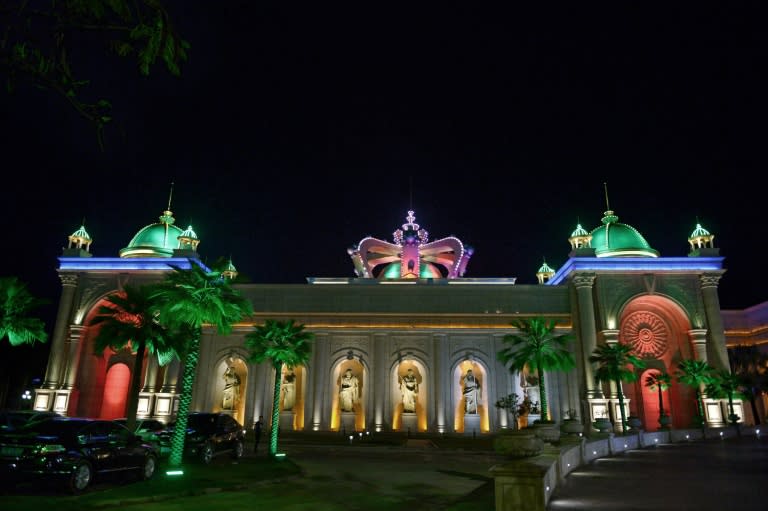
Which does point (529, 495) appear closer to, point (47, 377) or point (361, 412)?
point (361, 412)

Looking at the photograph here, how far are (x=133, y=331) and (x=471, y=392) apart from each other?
29.8 metres

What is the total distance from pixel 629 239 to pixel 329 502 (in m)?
47.8

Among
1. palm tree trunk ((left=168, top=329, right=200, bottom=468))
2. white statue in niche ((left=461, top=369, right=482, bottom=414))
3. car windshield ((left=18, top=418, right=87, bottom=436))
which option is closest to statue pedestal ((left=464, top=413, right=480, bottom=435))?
white statue in niche ((left=461, top=369, right=482, bottom=414))

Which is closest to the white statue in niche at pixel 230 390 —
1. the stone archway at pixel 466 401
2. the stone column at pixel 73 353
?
the stone column at pixel 73 353

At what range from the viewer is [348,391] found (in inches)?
1876

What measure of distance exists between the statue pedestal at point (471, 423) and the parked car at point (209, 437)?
2542 cm

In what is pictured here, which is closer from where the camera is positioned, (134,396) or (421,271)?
(134,396)

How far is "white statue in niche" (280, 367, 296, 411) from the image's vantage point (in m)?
47.6

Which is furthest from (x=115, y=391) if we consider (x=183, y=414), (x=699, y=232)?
(x=699, y=232)

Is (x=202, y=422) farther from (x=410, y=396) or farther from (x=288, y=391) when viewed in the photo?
(x=410, y=396)

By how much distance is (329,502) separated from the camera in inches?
528

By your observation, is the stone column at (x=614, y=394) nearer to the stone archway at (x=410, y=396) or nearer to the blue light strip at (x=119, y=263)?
the stone archway at (x=410, y=396)

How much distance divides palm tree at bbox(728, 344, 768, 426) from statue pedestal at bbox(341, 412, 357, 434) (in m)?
35.9

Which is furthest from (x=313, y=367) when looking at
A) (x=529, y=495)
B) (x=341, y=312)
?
(x=529, y=495)
